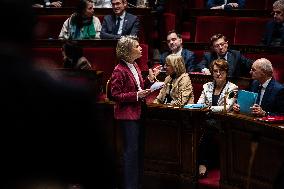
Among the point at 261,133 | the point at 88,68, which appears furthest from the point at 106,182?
the point at 88,68

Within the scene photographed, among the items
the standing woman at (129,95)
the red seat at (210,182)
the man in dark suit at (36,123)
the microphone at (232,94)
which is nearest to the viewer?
the man in dark suit at (36,123)

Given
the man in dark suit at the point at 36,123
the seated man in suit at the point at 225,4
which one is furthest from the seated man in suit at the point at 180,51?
the man in dark suit at the point at 36,123

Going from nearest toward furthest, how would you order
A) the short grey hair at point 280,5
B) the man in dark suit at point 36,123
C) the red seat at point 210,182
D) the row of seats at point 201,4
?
the man in dark suit at point 36,123
the red seat at point 210,182
the short grey hair at point 280,5
the row of seats at point 201,4

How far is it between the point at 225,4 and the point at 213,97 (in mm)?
1194

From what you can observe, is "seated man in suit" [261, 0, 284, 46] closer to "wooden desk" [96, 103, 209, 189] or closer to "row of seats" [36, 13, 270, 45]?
"row of seats" [36, 13, 270, 45]

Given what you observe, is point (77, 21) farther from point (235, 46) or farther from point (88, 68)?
point (235, 46)

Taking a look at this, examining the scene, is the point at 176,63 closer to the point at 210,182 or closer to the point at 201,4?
the point at 210,182

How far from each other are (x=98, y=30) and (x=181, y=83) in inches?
41.9

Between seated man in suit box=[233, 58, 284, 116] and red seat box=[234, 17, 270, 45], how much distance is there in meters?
1.04

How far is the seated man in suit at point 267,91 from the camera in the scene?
84.7 inches

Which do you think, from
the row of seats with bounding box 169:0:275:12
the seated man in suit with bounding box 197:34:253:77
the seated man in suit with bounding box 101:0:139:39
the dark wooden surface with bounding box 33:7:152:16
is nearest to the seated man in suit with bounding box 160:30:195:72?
the seated man in suit with bounding box 197:34:253:77

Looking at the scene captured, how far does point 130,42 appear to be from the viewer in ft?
7.02

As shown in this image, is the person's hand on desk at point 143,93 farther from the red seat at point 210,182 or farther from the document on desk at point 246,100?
the red seat at point 210,182

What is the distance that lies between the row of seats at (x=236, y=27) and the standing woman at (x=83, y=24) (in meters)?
0.59
